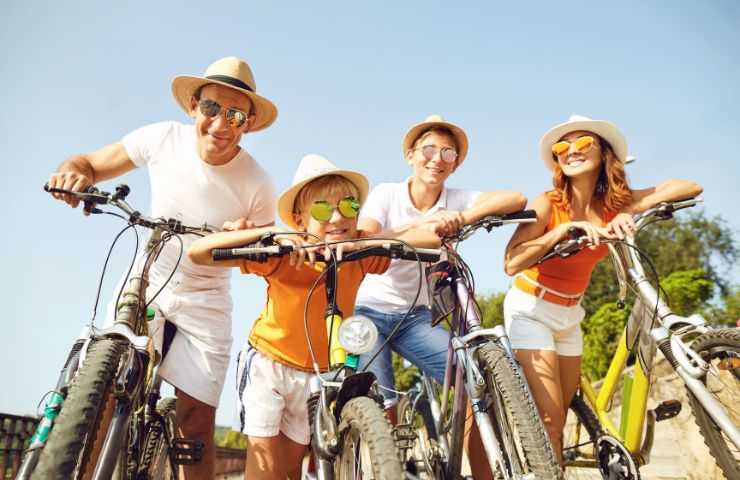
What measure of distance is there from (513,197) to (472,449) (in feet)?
5.24

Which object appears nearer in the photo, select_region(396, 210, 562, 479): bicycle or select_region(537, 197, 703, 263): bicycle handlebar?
select_region(396, 210, 562, 479): bicycle

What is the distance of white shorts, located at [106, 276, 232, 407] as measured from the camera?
11.9 ft

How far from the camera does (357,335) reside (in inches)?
96.5

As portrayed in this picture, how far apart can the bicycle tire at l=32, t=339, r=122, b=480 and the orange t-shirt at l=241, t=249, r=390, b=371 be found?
2.85 ft

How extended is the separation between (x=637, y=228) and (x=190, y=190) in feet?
9.48

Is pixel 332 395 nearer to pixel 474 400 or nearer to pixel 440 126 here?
pixel 474 400

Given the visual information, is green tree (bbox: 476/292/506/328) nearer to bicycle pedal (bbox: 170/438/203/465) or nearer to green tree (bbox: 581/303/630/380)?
green tree (bbox: 581/303/630/380)

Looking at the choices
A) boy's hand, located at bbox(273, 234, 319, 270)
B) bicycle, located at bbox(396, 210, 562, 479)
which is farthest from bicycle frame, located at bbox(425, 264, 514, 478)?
boy's hand, located at bbox(273, 234, 319, 270)

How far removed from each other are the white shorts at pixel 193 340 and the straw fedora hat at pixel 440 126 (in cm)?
189

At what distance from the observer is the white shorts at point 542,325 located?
12.1 feet

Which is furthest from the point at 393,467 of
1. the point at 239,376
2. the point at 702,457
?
the point at 702,457

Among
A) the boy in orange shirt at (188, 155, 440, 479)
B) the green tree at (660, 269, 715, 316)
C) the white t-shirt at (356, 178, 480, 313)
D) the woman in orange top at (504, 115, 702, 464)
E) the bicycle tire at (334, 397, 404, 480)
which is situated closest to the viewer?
the bicycle tire at (334, 397, 404, 480)

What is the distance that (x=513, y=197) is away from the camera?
10.8 ft

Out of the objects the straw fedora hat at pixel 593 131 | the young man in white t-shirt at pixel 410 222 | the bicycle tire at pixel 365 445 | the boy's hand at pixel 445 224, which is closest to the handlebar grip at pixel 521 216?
the boy's hand at pixel 445 224
